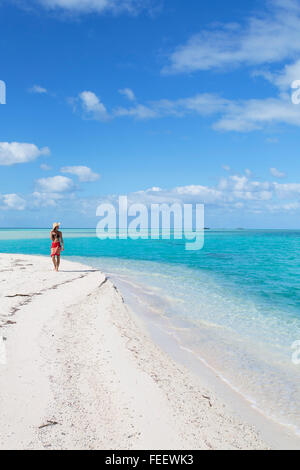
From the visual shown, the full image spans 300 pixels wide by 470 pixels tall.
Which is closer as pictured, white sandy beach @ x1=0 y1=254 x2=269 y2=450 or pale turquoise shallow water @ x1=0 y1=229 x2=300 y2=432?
white sandy beach @ x1=0 y1=254 x2=269 y2=450

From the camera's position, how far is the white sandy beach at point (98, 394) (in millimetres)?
3854

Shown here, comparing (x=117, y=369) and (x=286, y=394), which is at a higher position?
(x=117, y=369)

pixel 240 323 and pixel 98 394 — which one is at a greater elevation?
pixel 98 394

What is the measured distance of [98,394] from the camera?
15.9ft

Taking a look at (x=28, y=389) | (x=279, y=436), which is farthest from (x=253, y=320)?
(x=28, y=389)

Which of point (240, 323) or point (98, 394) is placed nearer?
point (98, 394)

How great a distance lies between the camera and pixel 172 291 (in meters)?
16.1

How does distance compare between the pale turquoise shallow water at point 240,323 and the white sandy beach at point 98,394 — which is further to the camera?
the pale turquoise shallow water at point 240,323

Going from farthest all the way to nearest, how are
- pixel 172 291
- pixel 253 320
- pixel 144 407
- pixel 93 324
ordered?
pixel 172 291, pixel 253 320, pixel 93 324, pixel 144 407

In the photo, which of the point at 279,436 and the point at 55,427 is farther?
the point at 279,436

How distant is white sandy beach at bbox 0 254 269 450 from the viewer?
3.85m

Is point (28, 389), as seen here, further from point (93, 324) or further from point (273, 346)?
point (273, 346)
